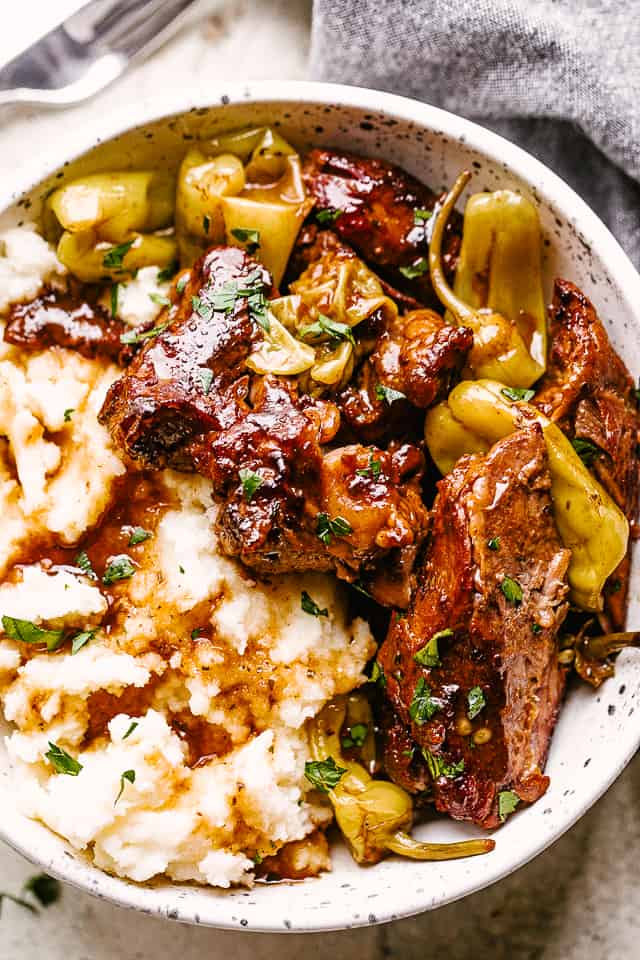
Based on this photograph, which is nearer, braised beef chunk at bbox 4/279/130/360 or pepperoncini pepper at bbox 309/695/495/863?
pepperoncini pepper at bbox 309/695/495/863

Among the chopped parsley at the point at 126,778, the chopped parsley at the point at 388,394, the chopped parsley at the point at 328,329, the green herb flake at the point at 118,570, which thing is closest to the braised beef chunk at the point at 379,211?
the chopped parsley at the point at 328,329

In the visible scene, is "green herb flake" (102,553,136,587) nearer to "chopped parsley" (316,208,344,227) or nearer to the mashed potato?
the mashed potato

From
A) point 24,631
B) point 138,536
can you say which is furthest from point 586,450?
point 24,631

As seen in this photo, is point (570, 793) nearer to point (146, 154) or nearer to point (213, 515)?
point (213, 515)

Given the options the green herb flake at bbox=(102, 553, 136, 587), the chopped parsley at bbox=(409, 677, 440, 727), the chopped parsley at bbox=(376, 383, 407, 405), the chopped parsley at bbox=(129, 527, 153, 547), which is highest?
the chopped parsley at bbox=(129, 527, 153, 547)

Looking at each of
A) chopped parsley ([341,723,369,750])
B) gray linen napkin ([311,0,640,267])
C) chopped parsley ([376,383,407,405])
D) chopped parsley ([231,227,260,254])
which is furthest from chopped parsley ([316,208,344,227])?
chopped parsley ([341,723,369,750])

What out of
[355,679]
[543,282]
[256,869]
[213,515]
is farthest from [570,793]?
[543,282]

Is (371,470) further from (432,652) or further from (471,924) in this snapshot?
(471,924)
